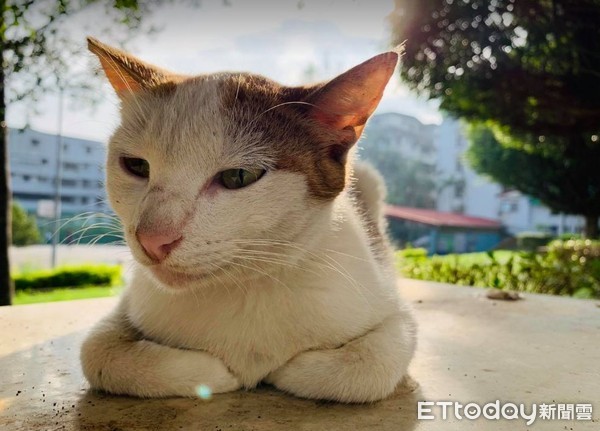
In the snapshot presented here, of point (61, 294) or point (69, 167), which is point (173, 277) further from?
point (61, 294)

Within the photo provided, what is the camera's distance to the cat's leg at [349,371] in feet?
3.51

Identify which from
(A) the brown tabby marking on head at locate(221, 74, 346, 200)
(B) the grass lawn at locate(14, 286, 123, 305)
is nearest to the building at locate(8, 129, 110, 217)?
(B) the grass lawn at locate(14, 286, 123, 305)

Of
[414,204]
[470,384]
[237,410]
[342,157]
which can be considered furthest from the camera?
[414,204]

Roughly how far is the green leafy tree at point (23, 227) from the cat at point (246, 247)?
559 cm

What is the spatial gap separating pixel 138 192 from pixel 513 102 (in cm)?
496

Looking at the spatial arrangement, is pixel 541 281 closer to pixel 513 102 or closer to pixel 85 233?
pixel 513 102

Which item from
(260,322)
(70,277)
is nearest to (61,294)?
(70,277)

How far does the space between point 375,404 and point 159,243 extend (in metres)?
0.59

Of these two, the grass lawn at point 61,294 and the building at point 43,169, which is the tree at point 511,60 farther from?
the grass lawn at point 61,294

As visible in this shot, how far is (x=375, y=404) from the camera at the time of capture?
43.3 inches

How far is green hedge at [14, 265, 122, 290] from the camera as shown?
5.85 m

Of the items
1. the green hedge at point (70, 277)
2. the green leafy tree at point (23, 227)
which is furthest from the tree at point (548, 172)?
the green leafy tree at point (23, 227)

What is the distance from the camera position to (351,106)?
3.64 ft

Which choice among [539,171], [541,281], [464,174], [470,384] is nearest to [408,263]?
[541,281]
